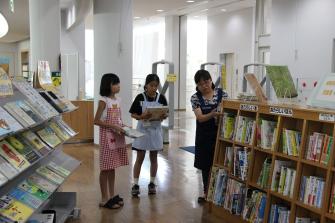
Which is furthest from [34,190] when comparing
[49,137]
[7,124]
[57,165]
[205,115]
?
[205,115]

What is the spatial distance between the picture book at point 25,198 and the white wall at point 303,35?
608 centimetres

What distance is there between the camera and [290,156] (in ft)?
10.6

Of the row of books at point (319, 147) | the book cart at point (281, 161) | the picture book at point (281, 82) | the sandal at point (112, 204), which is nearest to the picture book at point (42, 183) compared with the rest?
the sandal at point (112, 204)

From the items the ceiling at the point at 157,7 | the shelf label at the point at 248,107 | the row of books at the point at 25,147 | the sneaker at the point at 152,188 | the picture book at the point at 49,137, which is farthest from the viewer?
the ceiling at the point at 157,7

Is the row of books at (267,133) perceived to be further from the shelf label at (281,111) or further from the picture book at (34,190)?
the picture book at (34,190)

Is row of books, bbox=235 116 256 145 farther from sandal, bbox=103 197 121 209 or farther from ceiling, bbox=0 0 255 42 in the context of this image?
ceiling, bbox=0 0 255 42

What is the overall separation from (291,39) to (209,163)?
4811 mm

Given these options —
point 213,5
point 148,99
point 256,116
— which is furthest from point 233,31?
point 256,116

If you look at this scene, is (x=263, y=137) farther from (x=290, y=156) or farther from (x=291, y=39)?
(x=291, y=39)

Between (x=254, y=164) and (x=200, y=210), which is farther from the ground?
(x=254, y=164)

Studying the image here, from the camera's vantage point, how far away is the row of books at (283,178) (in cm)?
321

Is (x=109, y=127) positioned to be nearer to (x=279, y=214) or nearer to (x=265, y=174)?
(x=265, y=174)

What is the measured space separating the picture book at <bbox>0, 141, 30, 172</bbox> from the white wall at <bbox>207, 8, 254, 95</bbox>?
10.2 meters

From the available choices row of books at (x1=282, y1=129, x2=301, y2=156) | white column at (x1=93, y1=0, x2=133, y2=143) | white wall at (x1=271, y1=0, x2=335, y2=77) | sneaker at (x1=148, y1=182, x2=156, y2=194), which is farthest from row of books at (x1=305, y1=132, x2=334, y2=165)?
white column at (x1=93, y1=0, x2=133, y2=143)
